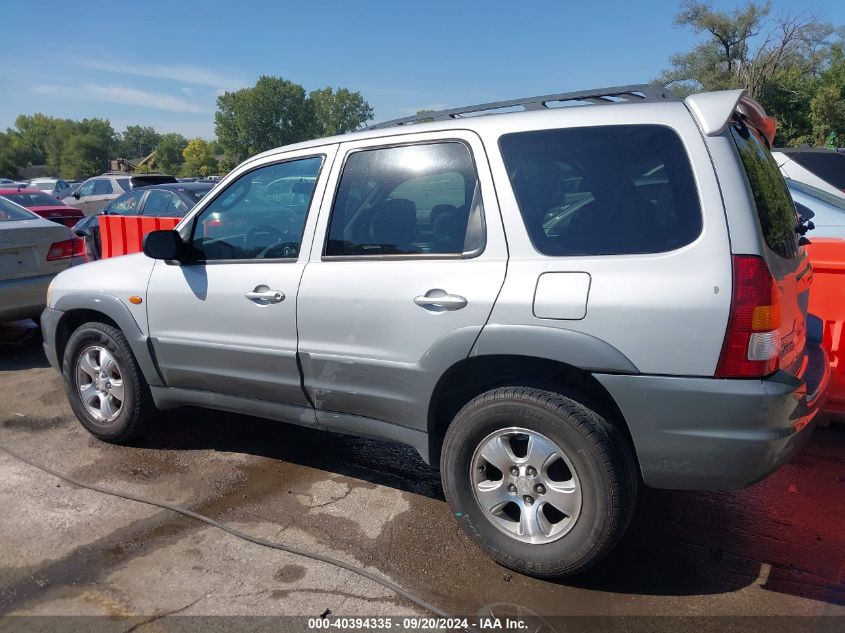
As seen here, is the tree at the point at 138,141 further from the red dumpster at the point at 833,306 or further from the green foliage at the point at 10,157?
the red dumpster at the point at 833,306

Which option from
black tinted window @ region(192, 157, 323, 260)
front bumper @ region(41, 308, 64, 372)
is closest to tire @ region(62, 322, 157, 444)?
front bumper @ region(41, 308, 64, 372)

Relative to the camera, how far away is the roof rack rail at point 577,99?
9.46 ft

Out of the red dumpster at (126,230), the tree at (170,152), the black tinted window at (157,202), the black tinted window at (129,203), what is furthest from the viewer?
the tree at (170,152)

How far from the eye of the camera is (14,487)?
Result: 3865 mm

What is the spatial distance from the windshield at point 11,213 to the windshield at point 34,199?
27.3ft

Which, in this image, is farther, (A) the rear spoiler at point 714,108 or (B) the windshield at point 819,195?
(B) the windshield at point 819,195

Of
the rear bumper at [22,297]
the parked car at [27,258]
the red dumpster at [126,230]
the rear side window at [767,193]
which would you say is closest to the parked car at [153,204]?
→ the red dumpster at [126,230]

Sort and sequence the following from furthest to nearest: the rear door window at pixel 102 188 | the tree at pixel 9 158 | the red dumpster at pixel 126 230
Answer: the tree at pixel 9 158, the rear door window at pixel 102 188, the red dumpster at pixel 126 230

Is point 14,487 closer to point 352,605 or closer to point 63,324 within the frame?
point 63,324

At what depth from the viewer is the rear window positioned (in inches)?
325

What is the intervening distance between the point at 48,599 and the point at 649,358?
271 cm

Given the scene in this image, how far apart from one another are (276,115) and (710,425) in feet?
382

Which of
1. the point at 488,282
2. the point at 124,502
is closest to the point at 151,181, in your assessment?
the point at 124,502

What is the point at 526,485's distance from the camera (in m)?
2.87
